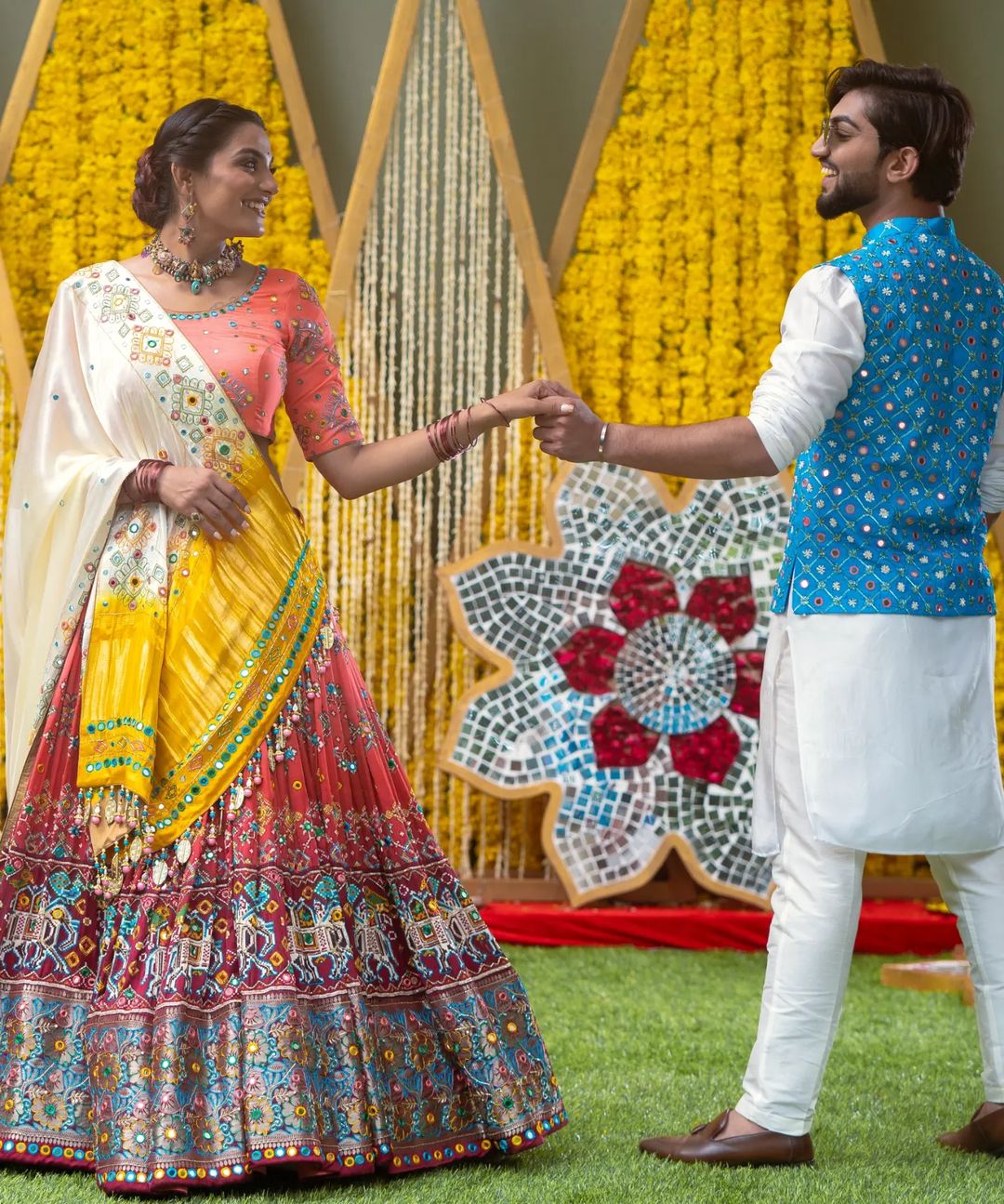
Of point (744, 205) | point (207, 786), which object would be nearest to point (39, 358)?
point (207, 786)

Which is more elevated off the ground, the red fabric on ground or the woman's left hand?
the woman's left hand

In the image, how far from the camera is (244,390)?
2.48m

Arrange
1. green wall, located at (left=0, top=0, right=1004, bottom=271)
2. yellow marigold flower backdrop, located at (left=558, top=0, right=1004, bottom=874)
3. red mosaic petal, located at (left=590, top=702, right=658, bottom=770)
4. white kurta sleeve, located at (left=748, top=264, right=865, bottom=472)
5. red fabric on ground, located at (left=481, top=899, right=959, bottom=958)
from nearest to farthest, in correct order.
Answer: white kurta sleeve, located at (left=748, top=264, right=865, bottom=472), red fabric on ground, located at (left=481, top=899, right=959, bottom=958), red mosaic petal, located at (left=590, top=702, right=658, bottom=770), yellow marigold flower backdrop, located at (left=558, top=0, right=1004, bottom=874), green wall, located at (left=0, top=0, right=1004, bottom=271)

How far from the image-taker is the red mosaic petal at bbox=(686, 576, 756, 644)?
4523 mm

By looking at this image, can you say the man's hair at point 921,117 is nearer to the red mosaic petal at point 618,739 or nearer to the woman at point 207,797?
the woman at point 207,797

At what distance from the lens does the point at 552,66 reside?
5207mm

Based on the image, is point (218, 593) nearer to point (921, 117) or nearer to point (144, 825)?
point (144, 825)

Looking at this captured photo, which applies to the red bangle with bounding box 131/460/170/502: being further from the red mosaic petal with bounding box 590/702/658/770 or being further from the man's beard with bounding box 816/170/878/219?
the red mosaic petal with bounding box 590/702/658/770

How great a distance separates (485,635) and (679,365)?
0.96 metres

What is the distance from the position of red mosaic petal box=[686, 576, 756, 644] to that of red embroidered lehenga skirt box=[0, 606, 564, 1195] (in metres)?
2.13

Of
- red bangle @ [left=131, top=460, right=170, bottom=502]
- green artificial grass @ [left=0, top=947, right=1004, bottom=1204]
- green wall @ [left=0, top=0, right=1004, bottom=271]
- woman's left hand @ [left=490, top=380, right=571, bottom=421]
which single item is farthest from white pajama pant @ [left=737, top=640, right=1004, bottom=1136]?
green wall @ [left=0, top=0, right=1004, bottom=271]

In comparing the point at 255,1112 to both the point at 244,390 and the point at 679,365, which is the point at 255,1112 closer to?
the point at 244,390

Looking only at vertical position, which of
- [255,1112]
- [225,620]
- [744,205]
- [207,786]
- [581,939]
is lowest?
[581,939]

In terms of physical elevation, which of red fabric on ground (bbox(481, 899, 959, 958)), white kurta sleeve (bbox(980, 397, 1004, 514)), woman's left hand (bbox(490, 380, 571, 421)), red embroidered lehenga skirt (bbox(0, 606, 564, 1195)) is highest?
woman's left hand (bbox(490, 380, 571, 421))
